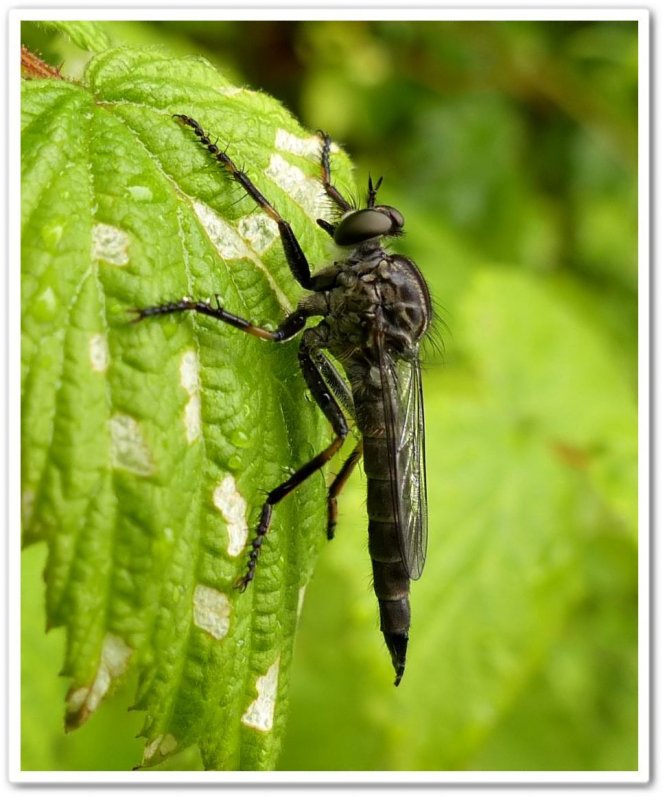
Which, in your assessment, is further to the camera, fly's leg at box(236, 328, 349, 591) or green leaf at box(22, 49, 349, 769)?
fly's leg at box(236, 328, 349, 591)

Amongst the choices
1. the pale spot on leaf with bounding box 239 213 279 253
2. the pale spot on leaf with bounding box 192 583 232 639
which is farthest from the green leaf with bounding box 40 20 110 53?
the pale spot on leaf with bounding box 192 583 232 639

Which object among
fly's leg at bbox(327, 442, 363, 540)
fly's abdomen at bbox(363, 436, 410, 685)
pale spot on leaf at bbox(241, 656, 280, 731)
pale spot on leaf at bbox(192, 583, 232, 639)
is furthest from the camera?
fly's leg at bbox(327, 442, 363, 540)

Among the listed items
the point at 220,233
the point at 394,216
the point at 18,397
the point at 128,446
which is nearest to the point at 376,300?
the point at 394,216

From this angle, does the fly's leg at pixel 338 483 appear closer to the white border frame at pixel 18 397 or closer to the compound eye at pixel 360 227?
the compound eye at pixel 360 227

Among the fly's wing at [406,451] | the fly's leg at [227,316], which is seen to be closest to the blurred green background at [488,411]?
the fly's wing at [406,451]

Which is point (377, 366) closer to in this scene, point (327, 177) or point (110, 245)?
point (327, 177)

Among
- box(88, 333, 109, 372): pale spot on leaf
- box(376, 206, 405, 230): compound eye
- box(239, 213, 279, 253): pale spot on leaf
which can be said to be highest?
box(376, 206, 405, 230): compound eye

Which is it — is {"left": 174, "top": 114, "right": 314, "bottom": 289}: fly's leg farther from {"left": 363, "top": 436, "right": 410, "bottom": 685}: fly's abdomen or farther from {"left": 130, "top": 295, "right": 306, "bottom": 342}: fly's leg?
{"left": 363, "top": 436, "right": 410, "bottom": 685}: fly's abdomen
